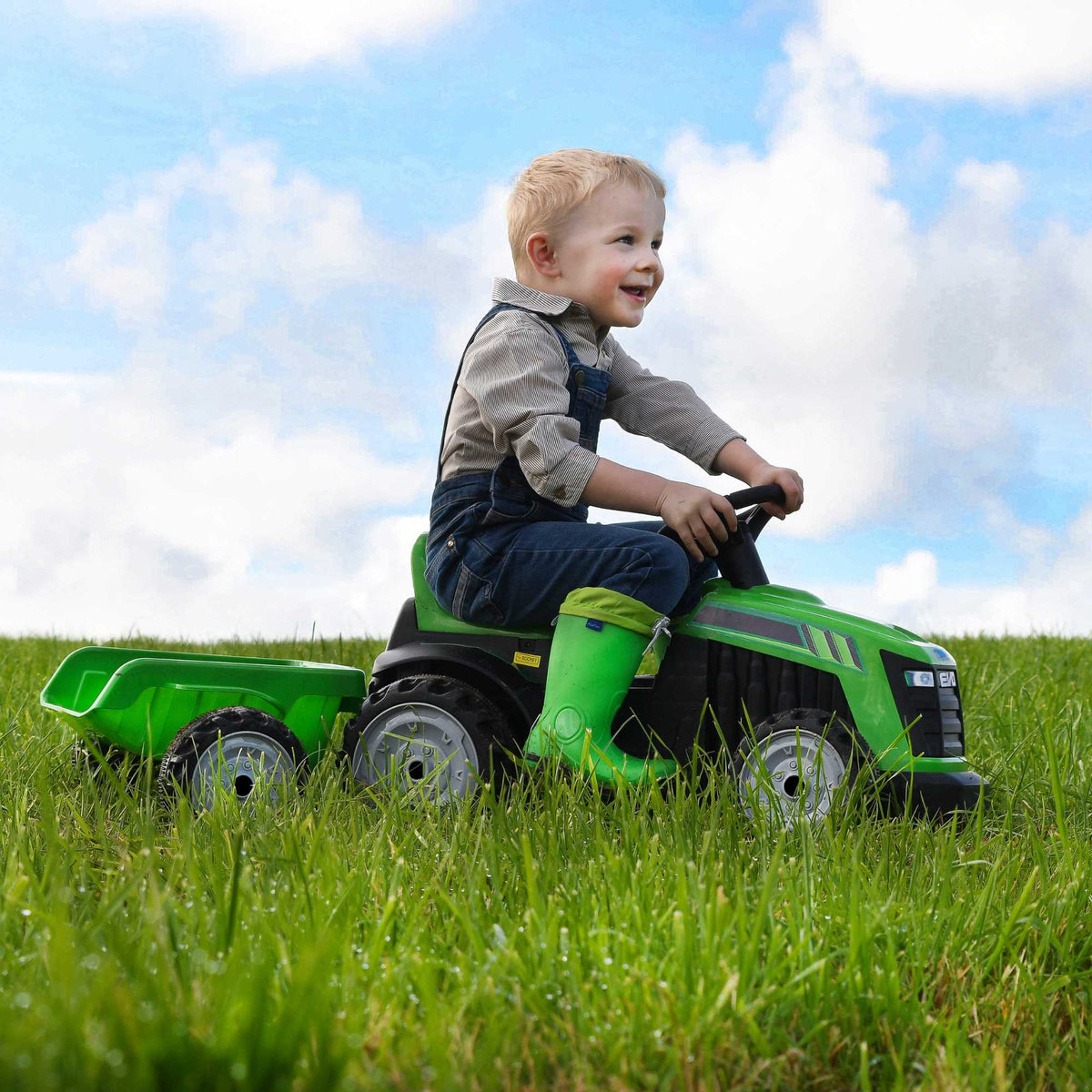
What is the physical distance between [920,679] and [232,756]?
1832 millimetres

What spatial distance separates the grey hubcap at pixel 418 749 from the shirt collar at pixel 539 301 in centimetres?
117

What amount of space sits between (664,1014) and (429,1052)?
1.05ft

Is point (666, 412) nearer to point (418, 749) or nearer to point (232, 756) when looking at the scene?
point (418, 749)

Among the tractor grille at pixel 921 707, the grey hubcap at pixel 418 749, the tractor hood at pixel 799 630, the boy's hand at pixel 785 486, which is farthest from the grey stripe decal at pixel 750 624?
the grey hubcap at pixel 418 749

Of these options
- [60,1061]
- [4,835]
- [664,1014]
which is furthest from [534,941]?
[4,835]

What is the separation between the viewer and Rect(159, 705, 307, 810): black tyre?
3.03 m

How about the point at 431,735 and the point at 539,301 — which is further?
the point at 539,301

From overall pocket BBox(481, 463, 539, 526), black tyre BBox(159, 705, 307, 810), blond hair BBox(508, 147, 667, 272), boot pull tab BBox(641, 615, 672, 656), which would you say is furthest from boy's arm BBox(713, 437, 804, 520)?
black tyre BBox(159, 705, 307, 810)

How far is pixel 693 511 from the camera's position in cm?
305

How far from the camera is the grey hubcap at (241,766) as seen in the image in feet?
9.93

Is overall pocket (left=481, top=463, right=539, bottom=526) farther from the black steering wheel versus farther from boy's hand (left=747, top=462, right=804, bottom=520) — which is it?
boy's hand (left=747, top=462, right=804, bottom=520)

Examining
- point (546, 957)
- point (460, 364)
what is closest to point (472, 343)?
point (460, 364)

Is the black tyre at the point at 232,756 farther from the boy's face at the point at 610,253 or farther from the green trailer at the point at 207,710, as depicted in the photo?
the boy's face at the point at 610,253

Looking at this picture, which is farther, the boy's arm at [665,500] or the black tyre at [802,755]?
the boy's arm at [665,500]
